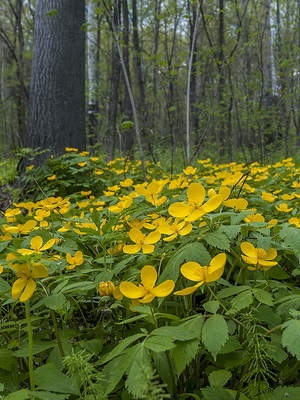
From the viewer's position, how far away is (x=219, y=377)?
3.34 ft

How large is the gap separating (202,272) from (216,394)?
29 cm

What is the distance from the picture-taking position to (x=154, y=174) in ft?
14.6

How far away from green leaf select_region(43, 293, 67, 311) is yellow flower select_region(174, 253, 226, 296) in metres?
0.31

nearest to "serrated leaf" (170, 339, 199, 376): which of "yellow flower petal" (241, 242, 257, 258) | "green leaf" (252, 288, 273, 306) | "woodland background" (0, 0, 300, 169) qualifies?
"green leaf" (252, 288, 273, 306)

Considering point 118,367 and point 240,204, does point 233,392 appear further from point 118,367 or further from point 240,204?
point 240,204

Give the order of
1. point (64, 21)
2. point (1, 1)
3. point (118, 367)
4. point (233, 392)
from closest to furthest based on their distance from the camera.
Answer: point (118, 367), point (233, 392), point (64, 21), point (1, 1)

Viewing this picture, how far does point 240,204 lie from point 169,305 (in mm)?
399

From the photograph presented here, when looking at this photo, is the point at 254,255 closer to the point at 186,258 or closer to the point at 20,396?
the point at 186,258

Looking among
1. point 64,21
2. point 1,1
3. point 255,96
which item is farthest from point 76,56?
point 1,1

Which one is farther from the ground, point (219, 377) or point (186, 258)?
point (186, 258)

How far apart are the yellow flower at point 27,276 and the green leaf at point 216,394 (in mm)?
481

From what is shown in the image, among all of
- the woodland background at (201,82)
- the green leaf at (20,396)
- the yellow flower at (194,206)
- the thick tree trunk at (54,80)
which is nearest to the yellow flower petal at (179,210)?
the yellow flower at (194,206)

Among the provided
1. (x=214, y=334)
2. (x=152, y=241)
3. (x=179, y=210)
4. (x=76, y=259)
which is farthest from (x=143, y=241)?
(x=214, y=334)

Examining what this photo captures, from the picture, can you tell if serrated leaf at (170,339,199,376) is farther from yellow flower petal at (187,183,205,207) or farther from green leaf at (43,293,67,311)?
yellow flower petal at (187,183,205,207)
